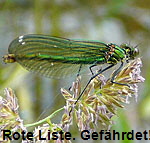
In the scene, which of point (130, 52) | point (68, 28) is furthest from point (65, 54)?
point (68, 28)

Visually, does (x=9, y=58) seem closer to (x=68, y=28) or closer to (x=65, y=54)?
(x=65, y=54)

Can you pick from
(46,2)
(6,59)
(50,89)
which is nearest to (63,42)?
(6,59)

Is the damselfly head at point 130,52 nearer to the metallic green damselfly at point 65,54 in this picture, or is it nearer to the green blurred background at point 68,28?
the metallic green damselfly at point 65,54

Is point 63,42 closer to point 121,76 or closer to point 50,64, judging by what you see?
point 50,64

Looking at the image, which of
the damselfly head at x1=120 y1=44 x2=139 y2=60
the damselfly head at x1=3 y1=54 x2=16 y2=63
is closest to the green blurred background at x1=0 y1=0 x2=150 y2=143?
the damselfly head at x1=120 y1=44 x2=139 y2=60

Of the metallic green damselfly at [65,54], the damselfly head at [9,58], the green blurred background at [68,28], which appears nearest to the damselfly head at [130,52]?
the metallic green damselfly at [65,54]

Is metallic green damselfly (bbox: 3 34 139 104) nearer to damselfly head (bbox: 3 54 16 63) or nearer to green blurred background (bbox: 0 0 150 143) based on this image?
damselfly head (bbox: 3 54 16 63)
